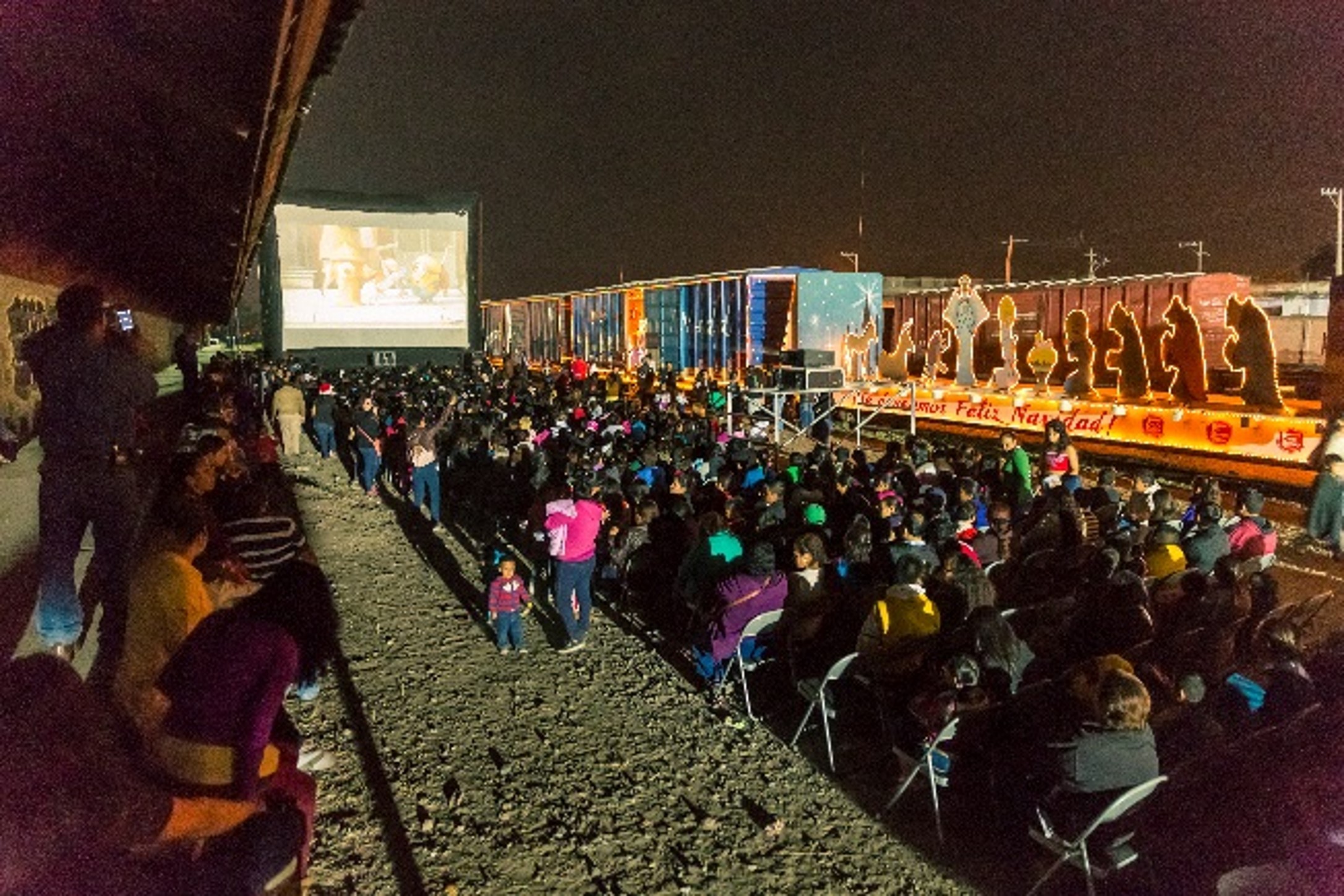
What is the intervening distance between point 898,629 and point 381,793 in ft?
9.32

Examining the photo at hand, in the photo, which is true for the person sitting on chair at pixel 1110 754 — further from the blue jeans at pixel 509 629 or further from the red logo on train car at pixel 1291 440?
the red logo on train car at pixel 1291 440

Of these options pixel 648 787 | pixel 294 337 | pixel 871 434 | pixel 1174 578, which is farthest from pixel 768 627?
pixel 294 337

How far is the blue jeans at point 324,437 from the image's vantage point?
47.9 ft

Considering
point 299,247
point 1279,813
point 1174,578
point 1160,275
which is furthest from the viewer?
point 299,247

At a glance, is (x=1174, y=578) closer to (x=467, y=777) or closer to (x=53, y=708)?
(x=467, y=777)

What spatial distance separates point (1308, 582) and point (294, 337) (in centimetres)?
2089

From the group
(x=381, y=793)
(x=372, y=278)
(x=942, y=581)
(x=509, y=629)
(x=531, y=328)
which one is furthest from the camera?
(x=531, y=328)

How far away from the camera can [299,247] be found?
21.3 m

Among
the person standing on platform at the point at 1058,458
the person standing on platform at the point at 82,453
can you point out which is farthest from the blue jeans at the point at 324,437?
the person standing on platform at the point at 1058,458

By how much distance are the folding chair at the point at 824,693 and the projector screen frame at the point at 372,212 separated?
19.4 meters

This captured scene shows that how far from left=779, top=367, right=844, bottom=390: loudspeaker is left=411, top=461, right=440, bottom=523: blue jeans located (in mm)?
6014

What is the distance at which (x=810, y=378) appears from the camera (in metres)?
13.8

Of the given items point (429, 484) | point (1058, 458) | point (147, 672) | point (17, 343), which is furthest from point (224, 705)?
point (17, 343)

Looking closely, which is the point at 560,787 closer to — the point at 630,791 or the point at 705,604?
the point at 630,791
